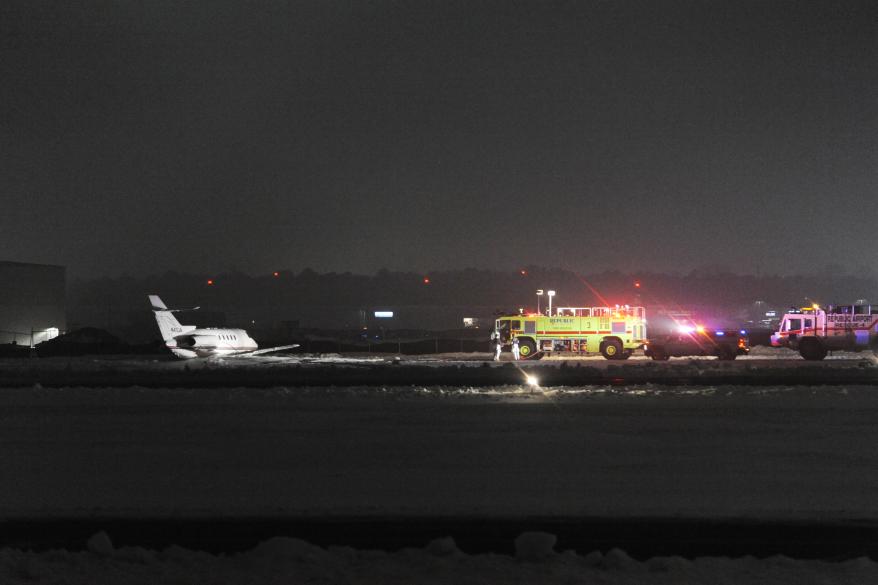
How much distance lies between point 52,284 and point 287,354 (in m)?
32.2

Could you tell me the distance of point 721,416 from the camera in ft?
69.6

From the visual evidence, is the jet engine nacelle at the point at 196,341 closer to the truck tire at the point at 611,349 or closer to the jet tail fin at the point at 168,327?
the jet tail fin at the point at 168,327

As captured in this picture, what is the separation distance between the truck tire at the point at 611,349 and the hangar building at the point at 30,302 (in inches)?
1803

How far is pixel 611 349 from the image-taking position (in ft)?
160

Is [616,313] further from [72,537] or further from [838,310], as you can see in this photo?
[72,537]

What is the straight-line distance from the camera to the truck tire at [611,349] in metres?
48.4

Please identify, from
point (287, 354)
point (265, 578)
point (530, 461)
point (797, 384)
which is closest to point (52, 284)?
point (287, 354)

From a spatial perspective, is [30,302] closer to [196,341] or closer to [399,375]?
[196,341]

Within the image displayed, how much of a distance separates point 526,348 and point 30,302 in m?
45.2

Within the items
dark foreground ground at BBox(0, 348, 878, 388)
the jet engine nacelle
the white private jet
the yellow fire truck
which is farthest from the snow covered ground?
the yellow fire truck

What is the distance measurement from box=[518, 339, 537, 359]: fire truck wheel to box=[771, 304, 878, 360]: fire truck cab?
537 inches

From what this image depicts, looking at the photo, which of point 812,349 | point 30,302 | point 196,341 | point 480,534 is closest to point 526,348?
point 812,349

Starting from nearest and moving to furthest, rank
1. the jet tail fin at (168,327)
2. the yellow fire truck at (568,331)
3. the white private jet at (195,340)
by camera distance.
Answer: the white private jet at (195,340) < the jet tail fin at (168,327) < the yellow fire truck at (568,331)

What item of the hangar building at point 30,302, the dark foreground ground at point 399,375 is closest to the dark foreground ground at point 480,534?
the dark foreground ground at point 399,375
